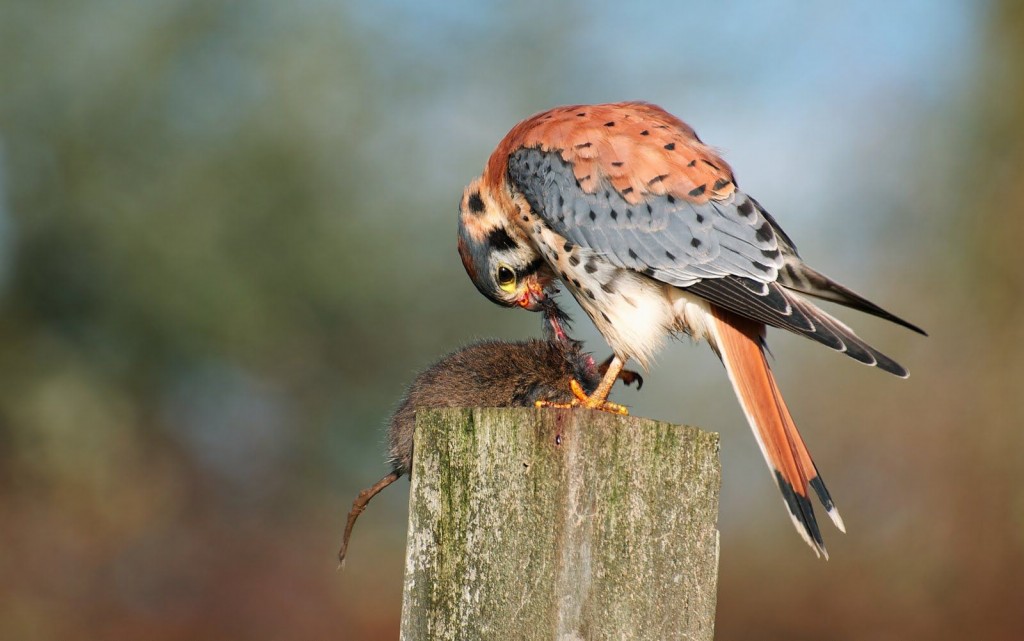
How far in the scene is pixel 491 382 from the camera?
11.7ft

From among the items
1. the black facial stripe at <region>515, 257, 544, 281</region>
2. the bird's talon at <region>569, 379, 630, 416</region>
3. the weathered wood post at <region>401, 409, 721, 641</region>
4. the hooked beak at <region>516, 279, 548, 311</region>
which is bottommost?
the weathered wood post at <region>401, 409, 721, 641</region>

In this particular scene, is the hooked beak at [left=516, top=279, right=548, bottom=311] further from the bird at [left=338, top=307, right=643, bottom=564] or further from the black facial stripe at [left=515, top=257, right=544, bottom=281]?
the bird at [left=338, top=307, right=643, bottom=564]

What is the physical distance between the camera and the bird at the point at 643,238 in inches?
144

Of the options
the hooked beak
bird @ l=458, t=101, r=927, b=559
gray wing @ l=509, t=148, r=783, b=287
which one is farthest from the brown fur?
the hooked beak

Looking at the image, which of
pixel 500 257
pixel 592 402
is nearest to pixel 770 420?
pixel 592 402

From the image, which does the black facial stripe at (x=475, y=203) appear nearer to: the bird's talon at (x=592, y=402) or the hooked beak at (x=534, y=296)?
the hooked beak at (x=534, y=296)

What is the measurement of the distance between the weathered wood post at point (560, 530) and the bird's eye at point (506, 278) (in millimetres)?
2096

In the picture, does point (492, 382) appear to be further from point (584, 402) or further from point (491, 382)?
point (584, 402)

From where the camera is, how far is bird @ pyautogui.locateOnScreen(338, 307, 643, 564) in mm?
3529

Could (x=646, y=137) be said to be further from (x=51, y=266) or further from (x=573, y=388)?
(x=51, y=266)

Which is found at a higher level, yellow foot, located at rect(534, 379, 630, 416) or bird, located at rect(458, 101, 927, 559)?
bird, located at rect(458, 101, 927, 559)

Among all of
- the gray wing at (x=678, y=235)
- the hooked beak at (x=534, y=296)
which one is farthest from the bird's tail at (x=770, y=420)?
the hooked beak at (x=534, y=296)

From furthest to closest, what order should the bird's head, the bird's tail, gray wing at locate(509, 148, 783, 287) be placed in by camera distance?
the bird's head → gray wing at locate(509, 148, 783, 287) → the bird's tail

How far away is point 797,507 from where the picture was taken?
10.1 ft
